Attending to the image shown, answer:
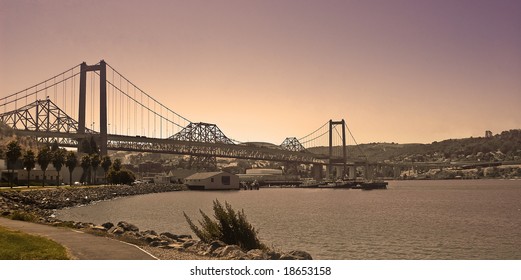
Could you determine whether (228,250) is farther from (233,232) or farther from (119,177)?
(119,177)

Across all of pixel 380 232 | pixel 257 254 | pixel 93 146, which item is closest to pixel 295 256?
pixel 257 254

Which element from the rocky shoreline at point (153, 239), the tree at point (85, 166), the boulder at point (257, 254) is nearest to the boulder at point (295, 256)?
the rocky shoreline at point (153, 239)

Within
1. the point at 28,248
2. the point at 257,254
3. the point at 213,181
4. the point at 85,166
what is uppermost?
the point at 85,166

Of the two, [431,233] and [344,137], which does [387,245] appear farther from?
[344,137]

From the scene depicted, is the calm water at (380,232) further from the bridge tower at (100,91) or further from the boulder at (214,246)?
the bridge tower at (100,91)

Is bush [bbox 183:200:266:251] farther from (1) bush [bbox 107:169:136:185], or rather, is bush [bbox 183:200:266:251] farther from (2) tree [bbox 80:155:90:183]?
(1) bush [bbox 107:169:136:185]

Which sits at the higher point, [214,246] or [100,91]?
[100,91]

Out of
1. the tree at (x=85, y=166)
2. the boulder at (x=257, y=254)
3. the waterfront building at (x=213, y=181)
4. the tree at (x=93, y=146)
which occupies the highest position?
the tree at (x=93, y=146)
